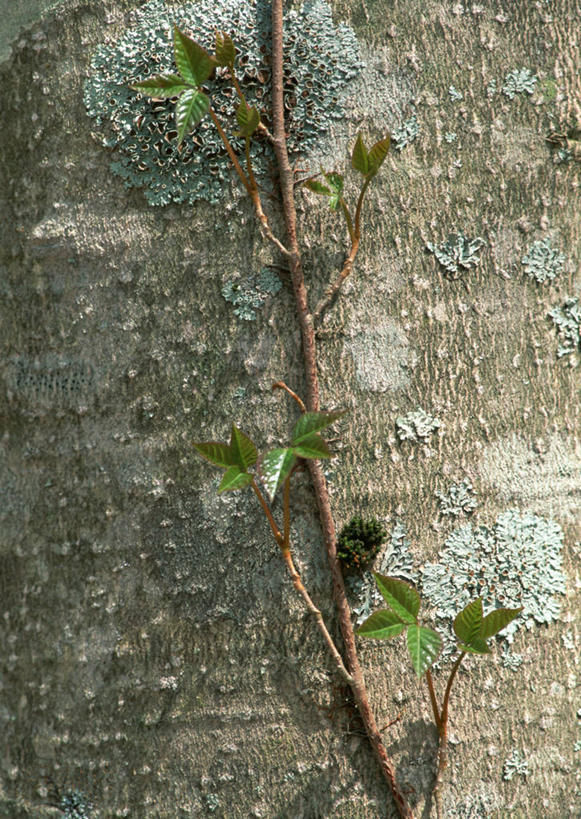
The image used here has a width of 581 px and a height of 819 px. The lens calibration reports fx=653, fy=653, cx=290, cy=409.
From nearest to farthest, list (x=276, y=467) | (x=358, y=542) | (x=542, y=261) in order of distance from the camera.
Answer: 1. (x=276, y=467)
2. (x=358, y=542)
3. (x=542, y=261)

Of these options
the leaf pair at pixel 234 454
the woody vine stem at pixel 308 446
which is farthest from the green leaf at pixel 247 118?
the leaf pair at pixel 234 454

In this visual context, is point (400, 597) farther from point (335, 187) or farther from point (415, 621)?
point (335, 187)

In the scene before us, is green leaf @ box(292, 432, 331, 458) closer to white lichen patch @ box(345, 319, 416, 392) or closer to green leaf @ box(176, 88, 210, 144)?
white lichen patch @ box(345, 319, 416, 392)

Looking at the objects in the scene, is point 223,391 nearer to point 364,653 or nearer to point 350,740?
point 364,653

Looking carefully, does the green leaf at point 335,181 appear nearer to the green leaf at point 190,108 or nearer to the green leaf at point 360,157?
the green leaf at point 360,157

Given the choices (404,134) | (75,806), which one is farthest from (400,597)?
(404,134)

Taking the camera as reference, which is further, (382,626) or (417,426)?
(417,426)

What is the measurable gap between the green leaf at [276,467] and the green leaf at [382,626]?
0.25 meters

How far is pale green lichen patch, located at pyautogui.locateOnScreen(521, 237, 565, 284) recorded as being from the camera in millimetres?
1164

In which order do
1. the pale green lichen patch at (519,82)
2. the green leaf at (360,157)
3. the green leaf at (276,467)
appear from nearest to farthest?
1. the green leaf at (276,467)
2. the green leaf at (360,157)
3. the pale green lichen patch at (519,82)

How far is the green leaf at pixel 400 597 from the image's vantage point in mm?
1009

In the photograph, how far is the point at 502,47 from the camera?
115 centimetres

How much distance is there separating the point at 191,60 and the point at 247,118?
120mm

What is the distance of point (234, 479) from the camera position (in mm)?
971
